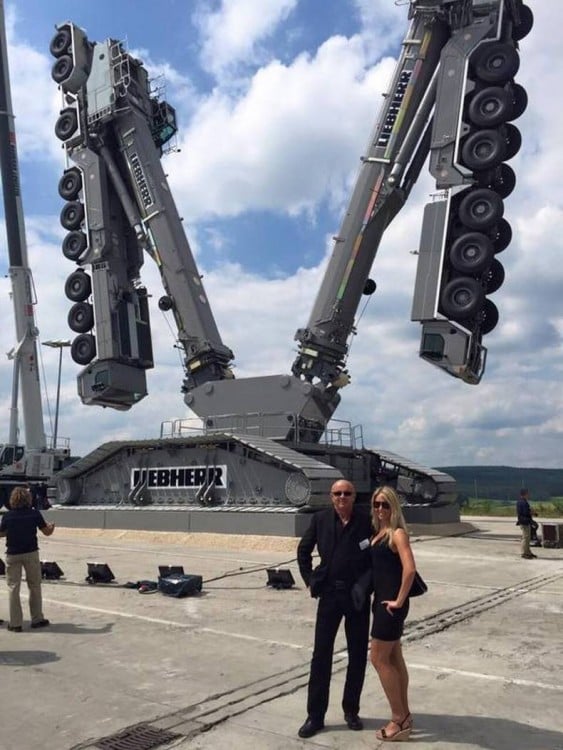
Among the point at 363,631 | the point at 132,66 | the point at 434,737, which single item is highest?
the point at 132,66

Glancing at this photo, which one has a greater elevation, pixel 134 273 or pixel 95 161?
pixel 95 161

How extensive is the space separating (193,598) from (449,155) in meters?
14.6

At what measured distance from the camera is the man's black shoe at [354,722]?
14.3ft

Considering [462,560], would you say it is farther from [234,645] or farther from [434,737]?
[434,737]

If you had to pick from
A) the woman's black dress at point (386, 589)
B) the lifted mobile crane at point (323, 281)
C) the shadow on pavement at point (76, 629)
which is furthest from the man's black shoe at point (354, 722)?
the lifted mobile crane at point (323, 281)

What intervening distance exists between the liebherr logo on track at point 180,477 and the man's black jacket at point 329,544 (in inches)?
572

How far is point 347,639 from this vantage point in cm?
449

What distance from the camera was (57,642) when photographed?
6.80 meters

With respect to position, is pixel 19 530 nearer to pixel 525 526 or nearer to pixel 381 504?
pixel 381 504

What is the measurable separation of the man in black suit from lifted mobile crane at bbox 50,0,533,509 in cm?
1198

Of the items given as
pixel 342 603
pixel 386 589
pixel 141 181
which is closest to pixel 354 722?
pixel 342 603

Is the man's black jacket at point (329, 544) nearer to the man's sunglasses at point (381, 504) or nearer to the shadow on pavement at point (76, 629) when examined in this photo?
the man's sunglasses at point (381, 504)

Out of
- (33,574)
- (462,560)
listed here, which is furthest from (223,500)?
(33,574)

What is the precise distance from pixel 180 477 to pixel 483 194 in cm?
1182
